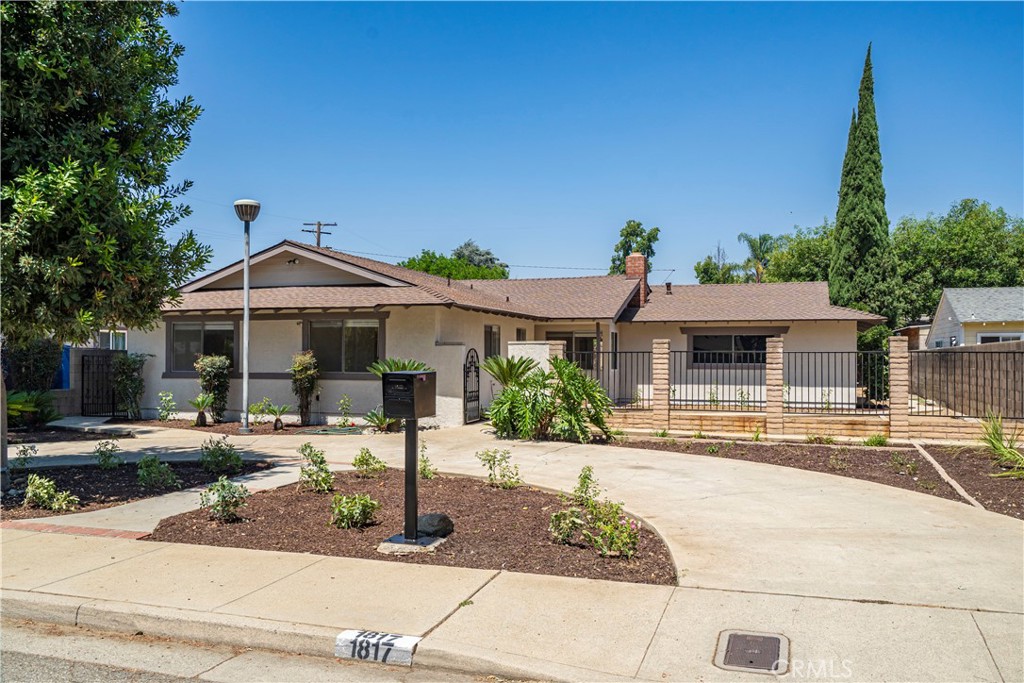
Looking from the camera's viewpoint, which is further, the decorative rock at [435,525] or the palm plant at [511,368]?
the palm plant at [511,368]

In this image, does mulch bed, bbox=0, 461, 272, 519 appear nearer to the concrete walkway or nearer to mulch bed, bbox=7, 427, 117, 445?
the concrete walkway

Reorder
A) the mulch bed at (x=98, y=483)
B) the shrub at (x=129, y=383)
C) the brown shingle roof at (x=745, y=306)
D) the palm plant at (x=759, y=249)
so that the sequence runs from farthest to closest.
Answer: the palm plant at (x=759, y=249) → the brown shingle roof at (x=745, y=306) → the shrub at (x=129, y=383) → the mulch bed at (x=98, y=483)

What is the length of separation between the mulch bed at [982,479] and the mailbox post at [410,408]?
6.54 metres

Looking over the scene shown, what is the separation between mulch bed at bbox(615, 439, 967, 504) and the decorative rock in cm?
629

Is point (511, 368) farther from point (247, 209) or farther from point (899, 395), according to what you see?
point (899, 395)

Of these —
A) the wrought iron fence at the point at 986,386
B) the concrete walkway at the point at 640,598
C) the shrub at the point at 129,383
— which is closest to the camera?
the concrete walkway at the point at 640,598

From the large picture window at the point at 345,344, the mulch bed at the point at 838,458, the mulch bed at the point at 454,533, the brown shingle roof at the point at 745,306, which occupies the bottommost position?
the mulch bed at the point at 454,533

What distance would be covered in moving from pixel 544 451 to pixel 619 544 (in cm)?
662

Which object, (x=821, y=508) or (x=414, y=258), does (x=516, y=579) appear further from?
(x=414, y=258)

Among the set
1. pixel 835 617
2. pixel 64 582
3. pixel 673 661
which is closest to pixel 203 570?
pixel 64 582

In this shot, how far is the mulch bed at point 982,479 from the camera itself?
8.55 meters

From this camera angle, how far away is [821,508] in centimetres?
842

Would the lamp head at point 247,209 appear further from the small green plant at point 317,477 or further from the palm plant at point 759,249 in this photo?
the palm plant at point 759,249

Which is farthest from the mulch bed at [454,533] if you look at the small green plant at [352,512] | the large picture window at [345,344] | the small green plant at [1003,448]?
the large picture window at [345,344]
